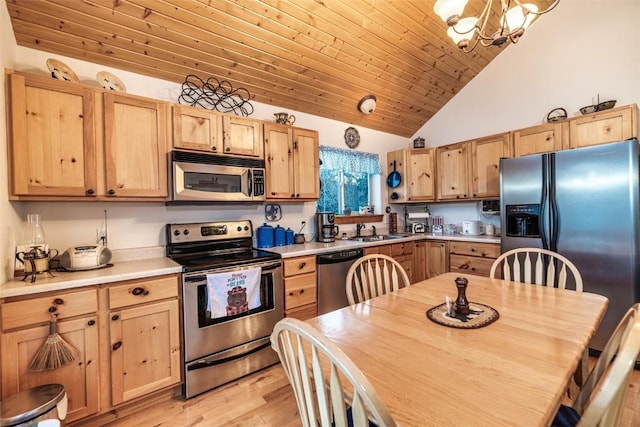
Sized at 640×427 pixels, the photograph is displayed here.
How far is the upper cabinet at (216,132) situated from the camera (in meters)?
2.21

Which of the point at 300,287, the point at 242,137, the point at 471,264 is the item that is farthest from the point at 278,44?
the point at 471,264

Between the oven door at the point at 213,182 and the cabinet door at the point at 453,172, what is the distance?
2504 millimetres

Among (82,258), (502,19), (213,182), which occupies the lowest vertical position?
(82,258)

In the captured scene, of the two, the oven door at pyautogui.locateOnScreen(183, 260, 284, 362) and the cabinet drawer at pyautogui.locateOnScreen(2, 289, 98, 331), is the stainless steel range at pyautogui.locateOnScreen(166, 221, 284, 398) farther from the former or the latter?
the cabinet drawer at pyautogui.locateOnScreen(2, 289, 98, 331)

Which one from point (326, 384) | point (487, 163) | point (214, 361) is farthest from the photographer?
point (487, 163)

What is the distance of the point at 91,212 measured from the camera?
83.4 inches

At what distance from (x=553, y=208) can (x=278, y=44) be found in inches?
111

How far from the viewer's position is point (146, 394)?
71.1 inches

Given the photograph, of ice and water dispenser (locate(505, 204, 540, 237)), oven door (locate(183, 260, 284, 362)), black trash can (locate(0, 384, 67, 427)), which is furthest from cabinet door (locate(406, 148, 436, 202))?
black trash can (locate(0, 384, 67, 427))

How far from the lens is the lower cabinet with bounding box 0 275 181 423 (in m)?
1.46

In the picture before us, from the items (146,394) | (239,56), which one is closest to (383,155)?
(239,56)

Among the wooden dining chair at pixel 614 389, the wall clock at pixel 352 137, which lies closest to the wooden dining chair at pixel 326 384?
the wooden dining chair at pixel 614 389

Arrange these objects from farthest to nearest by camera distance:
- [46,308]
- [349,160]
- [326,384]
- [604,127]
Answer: [349,160]
[604,127]
[46,308]
[326,384]

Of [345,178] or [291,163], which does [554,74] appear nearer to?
[345,178]
